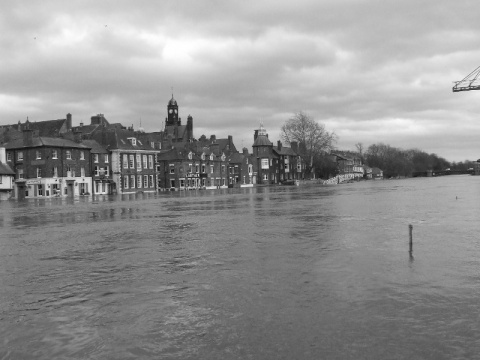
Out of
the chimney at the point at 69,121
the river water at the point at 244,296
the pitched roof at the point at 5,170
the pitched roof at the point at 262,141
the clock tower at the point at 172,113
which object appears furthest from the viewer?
the clock tower at the point at 172,113

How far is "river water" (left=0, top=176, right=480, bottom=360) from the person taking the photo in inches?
381

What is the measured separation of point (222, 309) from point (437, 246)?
1110 centimetres

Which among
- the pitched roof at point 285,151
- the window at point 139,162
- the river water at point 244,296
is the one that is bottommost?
the river water at point 244,296

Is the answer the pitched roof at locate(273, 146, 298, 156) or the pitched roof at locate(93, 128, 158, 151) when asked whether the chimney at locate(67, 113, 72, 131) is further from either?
the pitched roof at locate(273, 146, 298, 156)

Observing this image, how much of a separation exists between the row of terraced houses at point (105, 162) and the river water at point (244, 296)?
56.9 meters

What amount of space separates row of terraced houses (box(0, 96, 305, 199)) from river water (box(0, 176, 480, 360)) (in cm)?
5688

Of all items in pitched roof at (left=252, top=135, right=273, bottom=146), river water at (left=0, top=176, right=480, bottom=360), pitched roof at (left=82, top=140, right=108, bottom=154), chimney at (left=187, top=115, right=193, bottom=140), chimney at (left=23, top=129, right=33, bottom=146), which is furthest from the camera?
chimney at (left=187, top=115, right=193, bottom=140)

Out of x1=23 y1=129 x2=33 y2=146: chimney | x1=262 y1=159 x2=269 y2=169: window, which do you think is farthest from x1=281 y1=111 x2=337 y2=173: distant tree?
x1=23 y1=129 x2=33 y2=146: chimney

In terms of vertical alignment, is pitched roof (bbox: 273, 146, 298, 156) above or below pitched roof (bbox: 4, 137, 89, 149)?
above

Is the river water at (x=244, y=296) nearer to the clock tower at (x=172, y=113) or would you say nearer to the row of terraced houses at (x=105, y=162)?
the row of terraced houses at (x=105, y=162)

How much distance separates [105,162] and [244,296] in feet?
262

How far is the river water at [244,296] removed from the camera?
9688 mm

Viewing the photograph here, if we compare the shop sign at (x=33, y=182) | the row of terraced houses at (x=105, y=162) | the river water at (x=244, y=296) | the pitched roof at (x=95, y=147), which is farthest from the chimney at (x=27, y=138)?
the river water at (x=244, y=296)

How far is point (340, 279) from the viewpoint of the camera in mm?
14570
